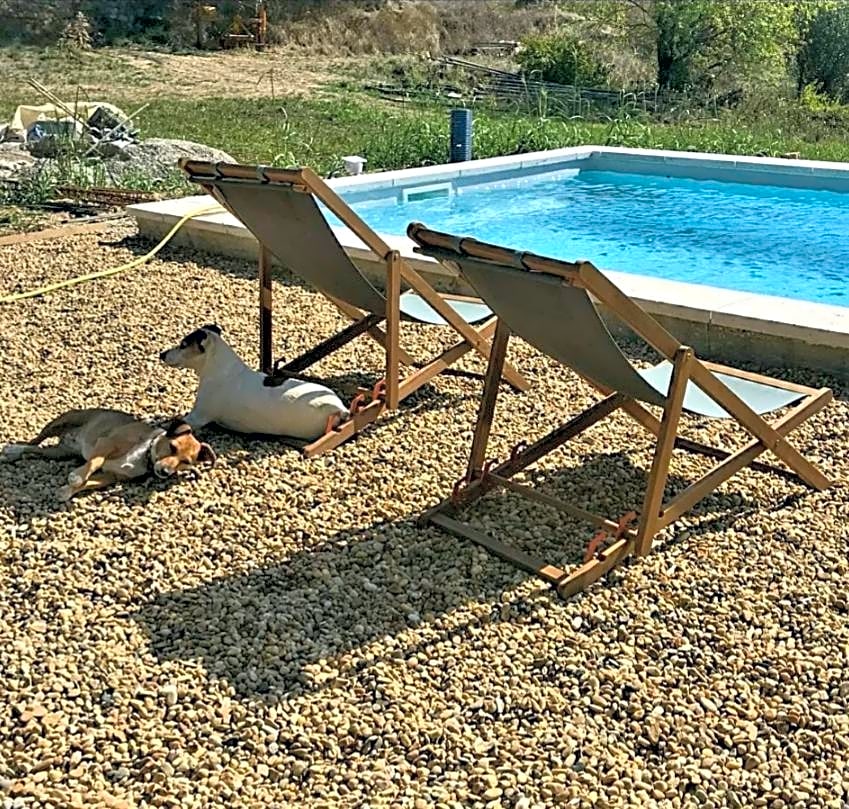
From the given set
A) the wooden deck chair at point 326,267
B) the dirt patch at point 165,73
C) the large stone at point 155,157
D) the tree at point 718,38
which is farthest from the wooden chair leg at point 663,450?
the tree at point 718,38

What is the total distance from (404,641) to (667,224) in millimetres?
8173

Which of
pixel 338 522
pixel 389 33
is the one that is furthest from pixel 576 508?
pixel 389 33

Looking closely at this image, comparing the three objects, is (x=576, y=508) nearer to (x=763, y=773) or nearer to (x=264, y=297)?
(x=763, y=773)

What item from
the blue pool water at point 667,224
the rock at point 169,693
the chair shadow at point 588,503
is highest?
the rock at point 169,693

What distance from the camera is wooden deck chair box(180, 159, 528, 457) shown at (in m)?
3.89

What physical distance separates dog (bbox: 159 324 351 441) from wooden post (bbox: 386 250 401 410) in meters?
0.24

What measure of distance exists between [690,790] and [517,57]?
22.1 metres

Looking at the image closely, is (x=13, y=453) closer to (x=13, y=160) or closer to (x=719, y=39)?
(x=13, y=160)

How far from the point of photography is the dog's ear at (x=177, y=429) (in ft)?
12.1

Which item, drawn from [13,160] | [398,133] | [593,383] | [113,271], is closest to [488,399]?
[593,383]

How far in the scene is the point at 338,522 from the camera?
335 centimetres

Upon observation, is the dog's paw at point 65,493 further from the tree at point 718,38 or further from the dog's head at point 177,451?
the tree at point 718,38

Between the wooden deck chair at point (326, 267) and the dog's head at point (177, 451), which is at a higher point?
the wooden deck chair at point (326, 267)

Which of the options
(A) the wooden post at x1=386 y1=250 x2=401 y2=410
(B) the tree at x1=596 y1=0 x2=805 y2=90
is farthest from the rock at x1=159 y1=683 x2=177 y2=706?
(B) the tree at x1=596 y1=0 x2=805 y2=90
